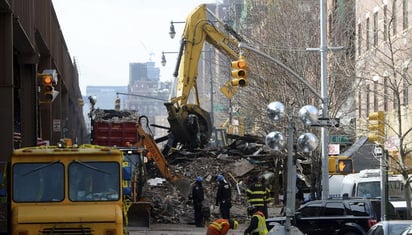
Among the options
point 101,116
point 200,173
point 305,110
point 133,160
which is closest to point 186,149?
point 200,173

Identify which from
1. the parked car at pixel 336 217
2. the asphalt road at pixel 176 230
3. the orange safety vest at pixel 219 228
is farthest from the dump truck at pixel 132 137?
the orange safety vest at pixel 219 228

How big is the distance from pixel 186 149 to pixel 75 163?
25.5 m

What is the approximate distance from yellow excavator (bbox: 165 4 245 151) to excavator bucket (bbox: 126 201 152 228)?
1688 cm

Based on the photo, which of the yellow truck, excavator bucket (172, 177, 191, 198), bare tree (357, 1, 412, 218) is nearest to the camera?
the yellow truck

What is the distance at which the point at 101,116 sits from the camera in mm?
36781

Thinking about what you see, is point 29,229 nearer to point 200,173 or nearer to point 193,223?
point 193,223

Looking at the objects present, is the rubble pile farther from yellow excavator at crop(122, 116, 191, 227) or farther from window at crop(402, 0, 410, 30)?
window at crop(402, 0, 410, 30)

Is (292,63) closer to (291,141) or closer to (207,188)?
(207,188)

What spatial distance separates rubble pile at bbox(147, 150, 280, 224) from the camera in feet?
104

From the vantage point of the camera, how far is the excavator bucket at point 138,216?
19431mm

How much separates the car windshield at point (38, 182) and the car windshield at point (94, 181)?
21 cm

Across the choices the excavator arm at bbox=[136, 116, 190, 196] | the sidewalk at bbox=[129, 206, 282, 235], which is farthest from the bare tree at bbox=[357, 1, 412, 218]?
the excavator arm at bbox=[136, 116, 190, 196]

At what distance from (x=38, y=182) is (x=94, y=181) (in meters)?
0.96

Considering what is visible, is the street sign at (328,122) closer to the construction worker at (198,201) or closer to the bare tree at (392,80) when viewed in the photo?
the bare tree at (392,80)
